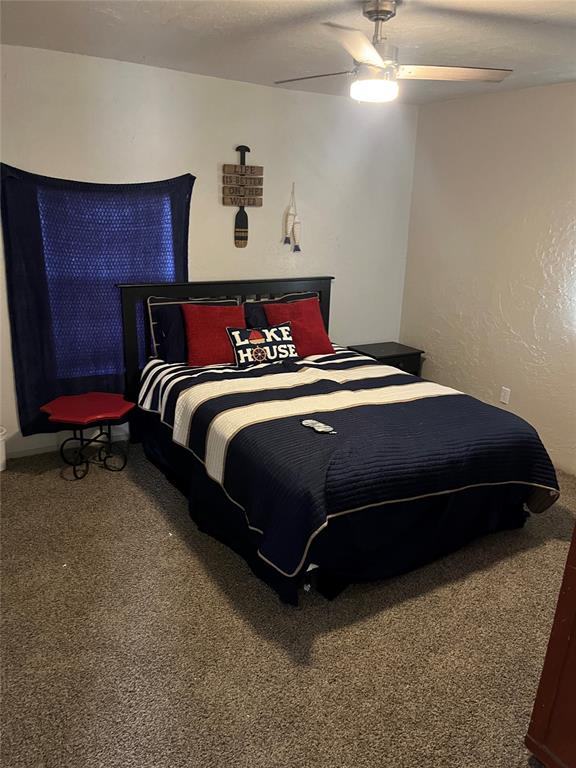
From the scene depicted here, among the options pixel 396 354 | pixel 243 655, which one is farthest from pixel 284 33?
pixel 243 655

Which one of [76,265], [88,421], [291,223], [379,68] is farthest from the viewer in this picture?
[291,223]

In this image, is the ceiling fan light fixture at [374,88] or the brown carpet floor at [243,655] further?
the ceiling fan light fixture at [374,88]

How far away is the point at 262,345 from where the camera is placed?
12.3 ft

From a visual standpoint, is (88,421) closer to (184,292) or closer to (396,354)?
(184,292)

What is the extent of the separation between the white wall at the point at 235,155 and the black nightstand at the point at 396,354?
20cm

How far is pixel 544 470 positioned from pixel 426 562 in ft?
2.48

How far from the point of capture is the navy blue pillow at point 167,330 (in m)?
3.72

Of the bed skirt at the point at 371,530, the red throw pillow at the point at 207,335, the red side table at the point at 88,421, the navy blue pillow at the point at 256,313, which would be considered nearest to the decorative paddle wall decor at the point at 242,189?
the navy blue pillow at the point at 256,313

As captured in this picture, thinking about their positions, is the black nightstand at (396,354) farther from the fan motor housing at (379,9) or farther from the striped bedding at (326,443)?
the fan motor housing at (379,9)

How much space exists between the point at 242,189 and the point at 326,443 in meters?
2.21

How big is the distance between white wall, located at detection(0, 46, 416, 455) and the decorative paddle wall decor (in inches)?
2.3

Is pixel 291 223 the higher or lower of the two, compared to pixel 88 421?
higher

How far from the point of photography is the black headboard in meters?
3.77

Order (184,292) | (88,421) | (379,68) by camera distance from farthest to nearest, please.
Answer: (184,292)
(88,421)
(379,68)
